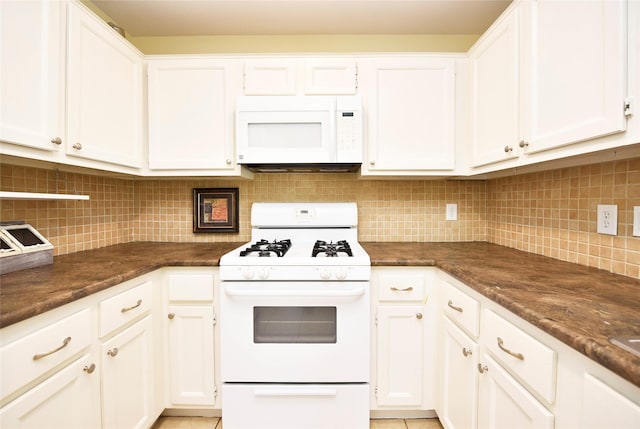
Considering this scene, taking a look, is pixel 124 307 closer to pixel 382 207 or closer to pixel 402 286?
pixel 402 286

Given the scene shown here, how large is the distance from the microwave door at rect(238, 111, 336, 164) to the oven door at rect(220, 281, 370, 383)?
73cm

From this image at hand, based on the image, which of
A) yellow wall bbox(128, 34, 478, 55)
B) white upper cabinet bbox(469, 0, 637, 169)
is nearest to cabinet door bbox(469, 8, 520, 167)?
white upper cabinet bbox(469, 0, 637, 169)

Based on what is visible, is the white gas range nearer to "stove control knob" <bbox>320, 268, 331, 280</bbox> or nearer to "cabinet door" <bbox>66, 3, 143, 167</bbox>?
"stove control knob" <bbox>320, 268, 331, 280</bbox>

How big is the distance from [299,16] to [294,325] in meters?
1.88

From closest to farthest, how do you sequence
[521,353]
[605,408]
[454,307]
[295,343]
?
1. [605,408]
2. [521,353]
3. [454,307]
4. [295,343]

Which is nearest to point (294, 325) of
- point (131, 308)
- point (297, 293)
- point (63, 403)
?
point (297, 293)

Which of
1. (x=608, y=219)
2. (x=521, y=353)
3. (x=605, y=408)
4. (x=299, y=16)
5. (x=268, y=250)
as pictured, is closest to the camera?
(x=605, y=408)

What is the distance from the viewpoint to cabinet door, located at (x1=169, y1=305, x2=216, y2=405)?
60.5 inches

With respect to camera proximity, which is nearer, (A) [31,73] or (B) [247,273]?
(A) [31,73]

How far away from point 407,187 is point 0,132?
6.73 ft

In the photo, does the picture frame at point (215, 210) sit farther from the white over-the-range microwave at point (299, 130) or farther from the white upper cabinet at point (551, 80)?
the white upper cabinet at point (551, 80)

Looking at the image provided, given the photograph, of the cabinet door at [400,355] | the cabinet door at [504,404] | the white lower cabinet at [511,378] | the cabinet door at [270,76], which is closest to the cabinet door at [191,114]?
the cabinet door at [270,76]

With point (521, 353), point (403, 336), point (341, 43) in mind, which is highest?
point (341, 43)

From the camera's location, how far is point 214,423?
1.59m
